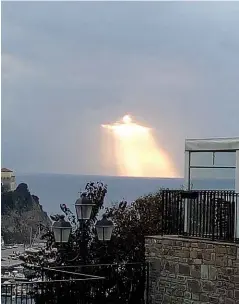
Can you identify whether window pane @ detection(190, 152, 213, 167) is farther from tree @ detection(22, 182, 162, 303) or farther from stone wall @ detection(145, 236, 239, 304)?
tree @ detection(22, 182, 162, 303)

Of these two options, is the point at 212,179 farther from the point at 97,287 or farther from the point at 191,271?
the point at 97,287

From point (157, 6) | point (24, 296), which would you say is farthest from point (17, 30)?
point (24, 296)

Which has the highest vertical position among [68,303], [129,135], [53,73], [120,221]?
[53,73]

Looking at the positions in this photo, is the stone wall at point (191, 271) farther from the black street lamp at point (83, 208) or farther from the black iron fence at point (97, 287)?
the black street lamp at point (83, 208)

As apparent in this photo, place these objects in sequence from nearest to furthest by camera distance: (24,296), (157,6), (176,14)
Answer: (157,6) → (176,14) → (24,296)

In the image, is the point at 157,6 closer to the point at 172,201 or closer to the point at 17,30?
the point at 17,30

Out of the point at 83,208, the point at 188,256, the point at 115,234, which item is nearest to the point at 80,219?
the point at 83,208
